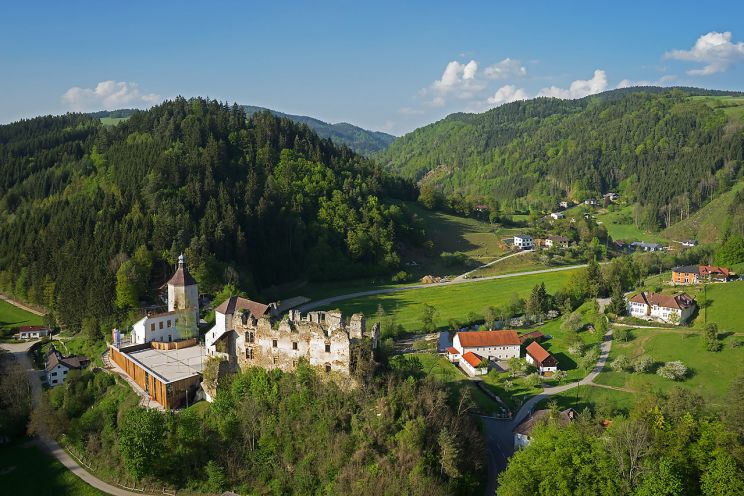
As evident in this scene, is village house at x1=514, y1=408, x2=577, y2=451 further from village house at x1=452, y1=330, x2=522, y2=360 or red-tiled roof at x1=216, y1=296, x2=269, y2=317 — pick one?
red-tiled roof at x1=216, y1=296, x2=269, y2=317

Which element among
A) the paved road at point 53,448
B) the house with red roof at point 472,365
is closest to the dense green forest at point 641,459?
the house with red roof at point 472,365

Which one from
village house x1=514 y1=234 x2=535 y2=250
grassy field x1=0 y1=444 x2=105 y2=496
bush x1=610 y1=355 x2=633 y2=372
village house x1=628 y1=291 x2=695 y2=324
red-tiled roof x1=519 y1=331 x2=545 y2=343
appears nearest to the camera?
grassy field x1=0 y1=444 x2=105 y2=496

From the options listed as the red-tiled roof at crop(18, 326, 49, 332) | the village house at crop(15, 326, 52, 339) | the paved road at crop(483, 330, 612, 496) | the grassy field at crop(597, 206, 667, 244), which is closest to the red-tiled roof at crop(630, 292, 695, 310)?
the paved road at crop(483, 330, 612, 496)

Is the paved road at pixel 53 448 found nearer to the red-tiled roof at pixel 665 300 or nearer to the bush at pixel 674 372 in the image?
the bush at pixel 674 372

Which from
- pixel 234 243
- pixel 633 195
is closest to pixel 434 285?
pixel 234 243

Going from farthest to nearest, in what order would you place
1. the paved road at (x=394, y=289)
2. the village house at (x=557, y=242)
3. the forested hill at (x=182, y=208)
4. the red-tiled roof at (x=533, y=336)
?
the village house at (x=557, y=242) → the paved road at (x=394, y=289) → the forested hill at (x=182, y=208) → the red-tiled roof at (x=533, y=336)

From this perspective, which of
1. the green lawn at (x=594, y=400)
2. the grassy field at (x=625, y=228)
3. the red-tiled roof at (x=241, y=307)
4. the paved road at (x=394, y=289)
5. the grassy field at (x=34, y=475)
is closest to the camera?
the grassy field at (x=34, y=475)
